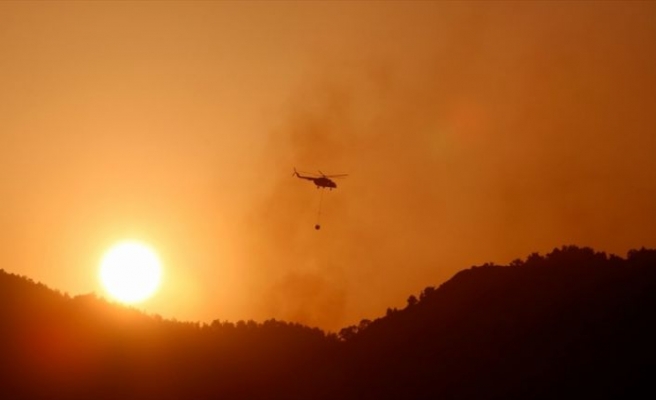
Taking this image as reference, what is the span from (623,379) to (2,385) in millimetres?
69396

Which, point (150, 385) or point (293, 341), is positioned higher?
point (293, 341)

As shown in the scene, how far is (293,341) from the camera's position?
136500mm

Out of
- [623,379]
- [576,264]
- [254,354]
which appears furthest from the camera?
[254,354]

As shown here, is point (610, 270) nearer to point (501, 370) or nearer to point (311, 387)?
point (501, 370)

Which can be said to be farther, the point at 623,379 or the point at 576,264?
the point at 576,264

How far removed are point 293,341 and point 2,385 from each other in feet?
134

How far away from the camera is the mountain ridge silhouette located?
9762cm

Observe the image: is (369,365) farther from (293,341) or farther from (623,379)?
(623,379)

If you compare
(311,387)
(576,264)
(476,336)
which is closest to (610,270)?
(576,264)

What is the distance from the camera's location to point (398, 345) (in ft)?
384

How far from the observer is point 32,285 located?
135 metres

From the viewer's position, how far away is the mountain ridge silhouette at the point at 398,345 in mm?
97625

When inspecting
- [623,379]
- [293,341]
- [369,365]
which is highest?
[293,341]

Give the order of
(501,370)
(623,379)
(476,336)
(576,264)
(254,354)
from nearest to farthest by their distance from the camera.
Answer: (623,379) < (501,370) < (476,336) < (576,264) < (254,354)
